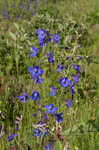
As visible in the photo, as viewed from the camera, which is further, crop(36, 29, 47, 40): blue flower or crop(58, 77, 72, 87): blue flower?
crop(36, 29, 47, 40): blue flower

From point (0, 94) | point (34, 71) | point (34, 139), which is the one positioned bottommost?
point (34, 139)

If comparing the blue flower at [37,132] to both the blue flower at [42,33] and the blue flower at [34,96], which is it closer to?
the blue flower at [34,96]

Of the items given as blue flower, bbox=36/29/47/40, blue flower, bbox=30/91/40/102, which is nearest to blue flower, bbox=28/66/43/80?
blue flower, bbox=30/91/40/102

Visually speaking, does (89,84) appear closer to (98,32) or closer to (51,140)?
(51,140)

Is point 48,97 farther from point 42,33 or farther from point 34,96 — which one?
point 42,33

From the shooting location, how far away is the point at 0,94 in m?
1.88

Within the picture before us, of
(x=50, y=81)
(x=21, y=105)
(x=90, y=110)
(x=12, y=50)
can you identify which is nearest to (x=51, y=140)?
(x=90, y=110)

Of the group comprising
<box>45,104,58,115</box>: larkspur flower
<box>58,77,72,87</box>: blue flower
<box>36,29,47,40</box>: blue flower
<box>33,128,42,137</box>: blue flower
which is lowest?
<box>33,128,42,137</box>: blue flower

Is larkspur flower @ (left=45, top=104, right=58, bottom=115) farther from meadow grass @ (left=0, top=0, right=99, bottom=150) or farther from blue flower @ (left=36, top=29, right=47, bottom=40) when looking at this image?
blue flower @ (left=36, top=29, right=47, bottom=40)

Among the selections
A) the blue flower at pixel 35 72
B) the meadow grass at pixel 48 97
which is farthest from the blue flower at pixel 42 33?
the blue flower at pixel 35 72

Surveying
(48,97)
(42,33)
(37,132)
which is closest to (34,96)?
(48,97)

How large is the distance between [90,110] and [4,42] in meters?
1.45

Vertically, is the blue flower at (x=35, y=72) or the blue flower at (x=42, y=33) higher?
the blue flower at (x=42, y=33)

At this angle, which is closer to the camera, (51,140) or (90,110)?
(51,140)
